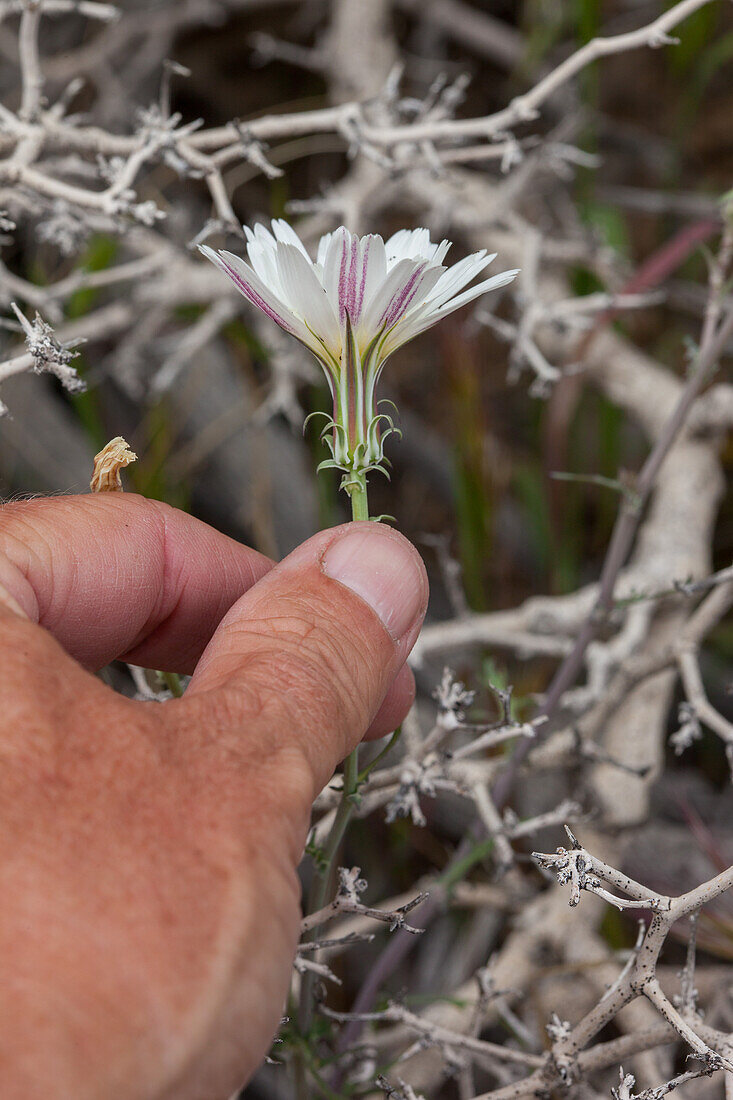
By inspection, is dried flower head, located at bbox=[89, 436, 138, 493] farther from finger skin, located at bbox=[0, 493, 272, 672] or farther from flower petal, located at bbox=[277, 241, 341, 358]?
flower petal, located at bbox=[277, 241, 341, 358]

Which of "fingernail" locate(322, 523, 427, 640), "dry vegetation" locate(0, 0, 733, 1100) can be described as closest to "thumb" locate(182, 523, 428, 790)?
"fingernail" locate(322, 523, 427, 640)

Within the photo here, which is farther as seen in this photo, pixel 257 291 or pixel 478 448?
pixel 478 448

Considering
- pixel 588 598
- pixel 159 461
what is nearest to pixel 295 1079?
pixel 588 598

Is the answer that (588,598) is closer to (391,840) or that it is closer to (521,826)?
(521,826)

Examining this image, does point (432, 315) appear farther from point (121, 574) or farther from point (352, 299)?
point (121, 574)

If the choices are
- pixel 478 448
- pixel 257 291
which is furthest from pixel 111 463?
pixel 478 448
